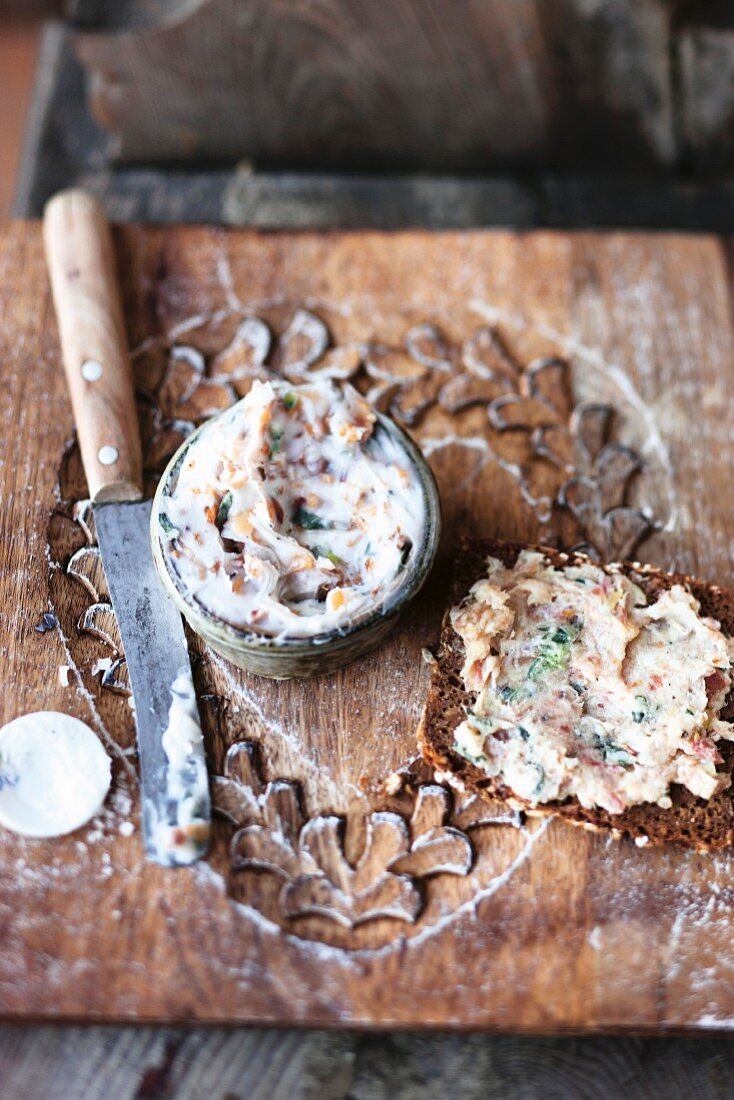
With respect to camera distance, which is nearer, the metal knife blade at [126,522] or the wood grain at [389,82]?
the metal knife blade at [126,522]

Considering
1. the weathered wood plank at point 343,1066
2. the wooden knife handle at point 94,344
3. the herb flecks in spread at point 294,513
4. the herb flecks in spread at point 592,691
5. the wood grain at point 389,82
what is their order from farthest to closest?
the wood grain at point 389,82 → the wooden knife handle at point 94,344 → the weathered wood plank at point 343,1066 → the herb flecks in spread at point 592,691 → the herb flecks in spread at point 294,513

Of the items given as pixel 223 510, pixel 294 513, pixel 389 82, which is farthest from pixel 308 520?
pixel 389 82

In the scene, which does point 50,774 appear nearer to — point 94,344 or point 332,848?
point 332,848

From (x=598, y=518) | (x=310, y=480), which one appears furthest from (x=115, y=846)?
(x=598, y=518)

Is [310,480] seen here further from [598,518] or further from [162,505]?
[598,518]

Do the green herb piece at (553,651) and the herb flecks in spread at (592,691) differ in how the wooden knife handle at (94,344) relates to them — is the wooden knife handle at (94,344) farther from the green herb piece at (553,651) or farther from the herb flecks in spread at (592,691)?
the green herb piece at (553,651)

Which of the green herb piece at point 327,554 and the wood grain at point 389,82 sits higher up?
the wood grain at point 389,82

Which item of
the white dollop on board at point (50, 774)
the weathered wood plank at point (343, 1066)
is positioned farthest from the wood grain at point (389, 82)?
the weathered wood plank at point (343, 1066)
